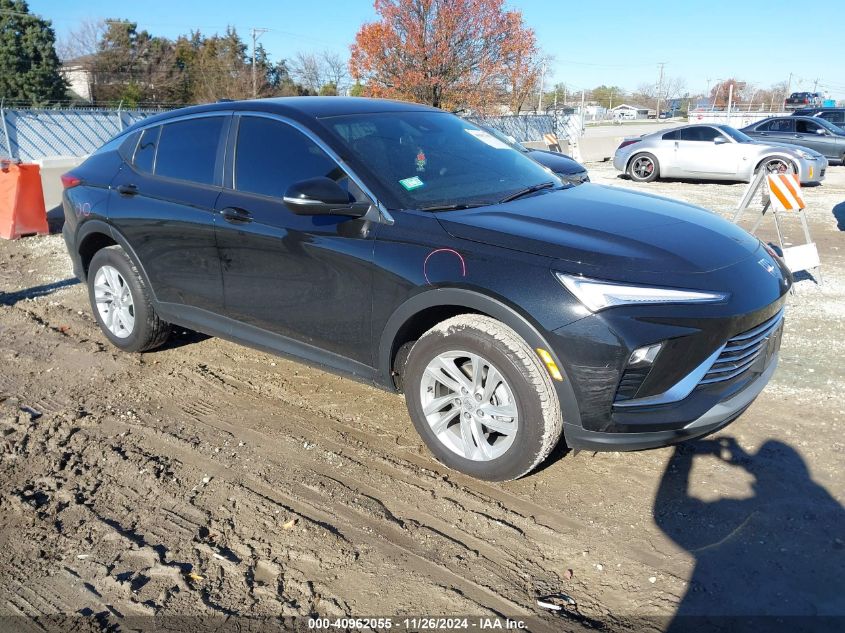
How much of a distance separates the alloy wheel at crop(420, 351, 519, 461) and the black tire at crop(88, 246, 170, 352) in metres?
2.49

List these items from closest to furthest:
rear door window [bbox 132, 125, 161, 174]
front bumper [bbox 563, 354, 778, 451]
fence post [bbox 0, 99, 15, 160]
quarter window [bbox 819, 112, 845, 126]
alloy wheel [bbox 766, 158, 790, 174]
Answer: front bumper [bbox 563, 354, 778, 451] < rear door window [bbox 132, 125, 161, 174] < alloy wheel [bbox 766, 158, 790, 174] < fence post [bbox 0, 99, 15, 160] < quarter window [bbox 819, 112, 845, 126]

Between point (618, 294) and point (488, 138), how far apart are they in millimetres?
2043

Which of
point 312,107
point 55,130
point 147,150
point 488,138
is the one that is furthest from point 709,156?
point 55,130

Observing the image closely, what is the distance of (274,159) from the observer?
4152 mm

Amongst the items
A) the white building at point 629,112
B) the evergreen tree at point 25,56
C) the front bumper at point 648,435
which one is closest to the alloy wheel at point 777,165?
the front bumper at point 648,435

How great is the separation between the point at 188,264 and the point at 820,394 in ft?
13.7

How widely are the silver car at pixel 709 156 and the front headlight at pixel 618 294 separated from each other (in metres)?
14.1

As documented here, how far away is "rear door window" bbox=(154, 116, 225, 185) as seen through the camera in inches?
177

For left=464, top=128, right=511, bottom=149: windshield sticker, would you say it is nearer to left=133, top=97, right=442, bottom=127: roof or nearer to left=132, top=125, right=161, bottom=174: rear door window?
left=133, top=97, right=442, bottom=127: roof

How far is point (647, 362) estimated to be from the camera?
297 centimetres

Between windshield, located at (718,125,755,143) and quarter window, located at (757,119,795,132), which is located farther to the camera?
quarter window, located at (757,119,795,132)

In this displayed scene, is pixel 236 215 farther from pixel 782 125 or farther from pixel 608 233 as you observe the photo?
pixel 782 125

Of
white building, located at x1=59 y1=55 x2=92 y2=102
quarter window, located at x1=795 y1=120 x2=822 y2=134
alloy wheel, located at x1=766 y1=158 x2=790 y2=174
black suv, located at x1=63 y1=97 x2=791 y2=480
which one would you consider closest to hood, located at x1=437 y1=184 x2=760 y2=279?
black suv, located at x1=63 y1=97 x2=791 y2=480

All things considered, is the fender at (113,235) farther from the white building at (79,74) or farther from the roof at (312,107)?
the white building at (79,74)
